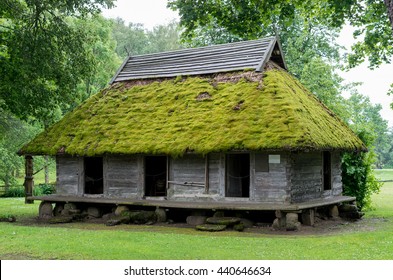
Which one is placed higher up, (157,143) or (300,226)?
(157,143)

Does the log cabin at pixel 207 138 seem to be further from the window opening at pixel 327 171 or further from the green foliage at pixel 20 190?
the green foliage at pixel 20 190

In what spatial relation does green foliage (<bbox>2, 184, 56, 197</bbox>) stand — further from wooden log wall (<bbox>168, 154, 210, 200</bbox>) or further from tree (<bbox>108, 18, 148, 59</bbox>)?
tree (<bbox>108, 18, 148, 59</bbox>)

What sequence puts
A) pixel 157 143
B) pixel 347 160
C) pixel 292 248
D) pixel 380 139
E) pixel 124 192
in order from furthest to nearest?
1. pixel 380 139
2. pixel 347 160
3. pixel 124 192
4. pixel 157 143
5. pixel 292 248

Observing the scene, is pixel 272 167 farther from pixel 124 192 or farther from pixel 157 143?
pixel 124 192

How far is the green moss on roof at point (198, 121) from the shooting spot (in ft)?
54.3

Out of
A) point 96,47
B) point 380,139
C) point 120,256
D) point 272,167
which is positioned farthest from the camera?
point 380,139

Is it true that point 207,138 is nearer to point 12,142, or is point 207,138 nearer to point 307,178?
point 307,178

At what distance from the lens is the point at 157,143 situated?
18172 mm

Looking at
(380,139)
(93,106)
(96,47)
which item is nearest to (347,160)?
(93,106)

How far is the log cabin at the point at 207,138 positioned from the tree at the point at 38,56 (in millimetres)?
1580

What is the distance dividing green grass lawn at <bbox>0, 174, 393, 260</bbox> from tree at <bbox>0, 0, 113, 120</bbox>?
5.75 metres

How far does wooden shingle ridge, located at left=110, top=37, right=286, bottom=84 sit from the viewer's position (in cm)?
2034

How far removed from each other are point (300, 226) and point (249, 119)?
390 centimetres

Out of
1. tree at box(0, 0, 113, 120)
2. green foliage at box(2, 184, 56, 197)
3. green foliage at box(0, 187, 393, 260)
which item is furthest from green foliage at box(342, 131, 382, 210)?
green foliage at box(2, 184, 56, 197)
